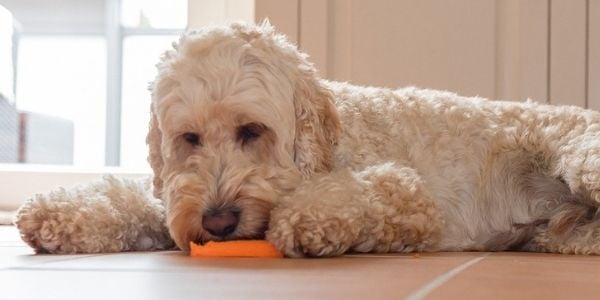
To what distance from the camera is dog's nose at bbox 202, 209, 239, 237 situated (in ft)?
7.68

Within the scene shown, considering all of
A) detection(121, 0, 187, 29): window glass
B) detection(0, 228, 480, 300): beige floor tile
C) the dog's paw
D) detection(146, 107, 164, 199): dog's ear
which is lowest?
detection(0, 228, 480, 300): beige floor tile

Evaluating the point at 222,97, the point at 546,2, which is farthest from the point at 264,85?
the point at 546,2

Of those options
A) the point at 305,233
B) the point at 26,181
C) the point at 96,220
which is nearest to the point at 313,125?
the point at 305,233

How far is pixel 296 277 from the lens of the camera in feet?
5.94

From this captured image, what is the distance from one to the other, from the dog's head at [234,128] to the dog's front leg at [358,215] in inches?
3.1

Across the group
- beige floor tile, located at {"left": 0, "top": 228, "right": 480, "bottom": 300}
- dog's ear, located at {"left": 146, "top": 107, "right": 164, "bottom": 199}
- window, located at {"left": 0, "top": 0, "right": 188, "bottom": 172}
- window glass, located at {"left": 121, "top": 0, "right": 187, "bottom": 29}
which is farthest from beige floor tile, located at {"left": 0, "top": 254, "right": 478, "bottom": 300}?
window, located at {"left": 0, "top": 0, "right": 188, "bottom": 172}

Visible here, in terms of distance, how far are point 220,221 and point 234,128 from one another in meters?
0.29

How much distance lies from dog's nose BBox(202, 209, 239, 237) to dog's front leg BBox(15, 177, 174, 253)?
387 mm

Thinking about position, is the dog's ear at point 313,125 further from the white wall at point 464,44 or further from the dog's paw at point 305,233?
the white wall at point 464,44

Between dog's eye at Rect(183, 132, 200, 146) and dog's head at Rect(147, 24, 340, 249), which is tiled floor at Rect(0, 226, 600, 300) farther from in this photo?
dog's eye at Rect(183, 132, 200, 146)

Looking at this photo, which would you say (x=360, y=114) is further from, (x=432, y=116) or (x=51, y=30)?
(x=51, y=30)

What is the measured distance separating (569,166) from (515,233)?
0.27 m

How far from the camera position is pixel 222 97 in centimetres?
249

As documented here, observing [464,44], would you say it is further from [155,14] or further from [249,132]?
[155,14]
